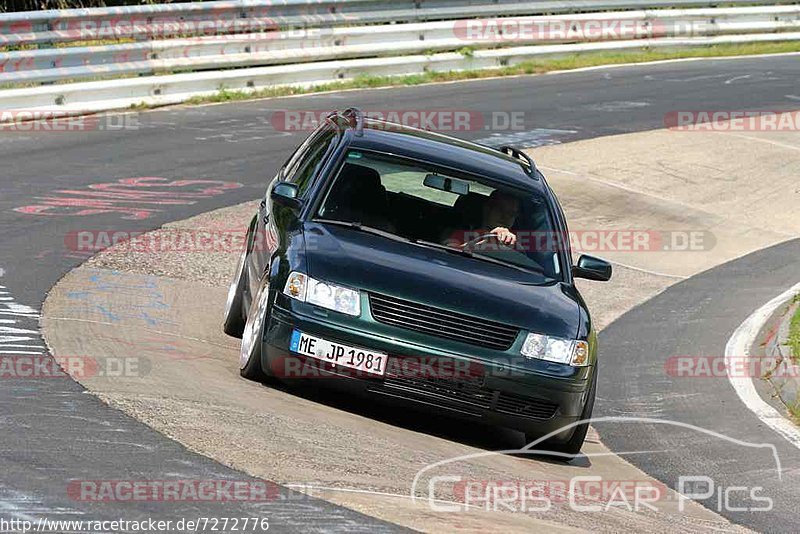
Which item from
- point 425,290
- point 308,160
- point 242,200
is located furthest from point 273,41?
point 425,290

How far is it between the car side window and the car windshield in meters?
0.30

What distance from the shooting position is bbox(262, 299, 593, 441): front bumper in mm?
7625

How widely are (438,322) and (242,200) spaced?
782 centimetres

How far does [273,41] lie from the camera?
22.4m

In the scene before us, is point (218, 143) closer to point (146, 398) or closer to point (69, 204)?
point (69, 204)

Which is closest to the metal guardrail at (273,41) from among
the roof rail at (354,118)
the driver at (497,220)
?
the roof rail at (354,118)

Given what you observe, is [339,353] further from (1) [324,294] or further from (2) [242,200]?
(2) [242,200]

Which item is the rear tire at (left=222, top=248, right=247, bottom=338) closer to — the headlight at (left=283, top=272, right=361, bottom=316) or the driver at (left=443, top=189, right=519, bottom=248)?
the driver at (left=443, top=189, right=519, bottom=248)

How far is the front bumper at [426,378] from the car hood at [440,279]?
27 cm

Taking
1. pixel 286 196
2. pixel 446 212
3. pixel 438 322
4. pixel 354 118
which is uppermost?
pixel 354 118

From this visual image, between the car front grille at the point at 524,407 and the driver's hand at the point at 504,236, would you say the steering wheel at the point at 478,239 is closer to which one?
the driver's hand at the point at 504,236

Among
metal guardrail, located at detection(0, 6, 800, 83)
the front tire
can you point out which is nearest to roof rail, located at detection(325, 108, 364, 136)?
the front tire

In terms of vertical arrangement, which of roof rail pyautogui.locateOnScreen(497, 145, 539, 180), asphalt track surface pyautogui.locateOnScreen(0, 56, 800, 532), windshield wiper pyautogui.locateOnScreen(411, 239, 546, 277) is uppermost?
roof rail pyautogui.locateOnScreen(497, 145, 539, 180)

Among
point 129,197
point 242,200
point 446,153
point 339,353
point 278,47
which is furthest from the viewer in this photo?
point 278,47
